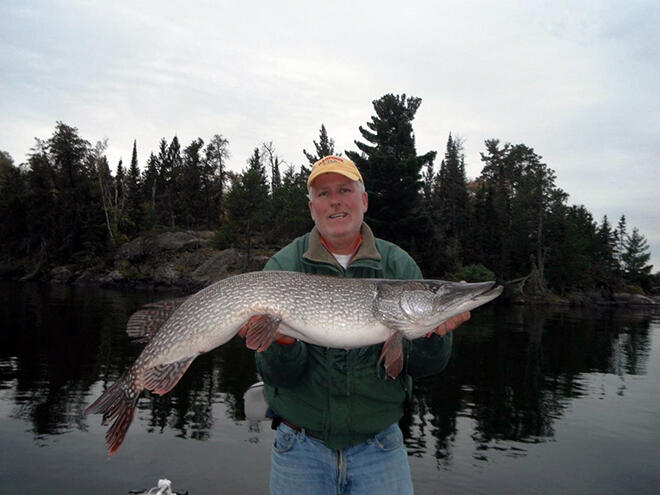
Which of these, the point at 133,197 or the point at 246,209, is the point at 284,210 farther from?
the point at 133,197

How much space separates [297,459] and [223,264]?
32.8 meters

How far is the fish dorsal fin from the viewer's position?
106 inches

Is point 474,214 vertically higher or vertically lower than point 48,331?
higher

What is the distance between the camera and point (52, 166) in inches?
1896

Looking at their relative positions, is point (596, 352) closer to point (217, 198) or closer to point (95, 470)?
point (95, 470)

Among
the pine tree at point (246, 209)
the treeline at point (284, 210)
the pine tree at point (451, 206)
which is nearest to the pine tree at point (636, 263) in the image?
the treeline at point (284, 210)

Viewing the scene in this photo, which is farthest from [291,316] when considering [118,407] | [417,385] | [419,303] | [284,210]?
[284,210]

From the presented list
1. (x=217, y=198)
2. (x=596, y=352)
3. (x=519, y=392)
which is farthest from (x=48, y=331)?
(x=217, y=198)

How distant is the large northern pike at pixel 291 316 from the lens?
8.17 feet

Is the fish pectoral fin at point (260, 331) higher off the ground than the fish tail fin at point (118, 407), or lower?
higher

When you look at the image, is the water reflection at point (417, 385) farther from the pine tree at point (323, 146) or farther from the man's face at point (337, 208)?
the pine tree at point (323, 146)

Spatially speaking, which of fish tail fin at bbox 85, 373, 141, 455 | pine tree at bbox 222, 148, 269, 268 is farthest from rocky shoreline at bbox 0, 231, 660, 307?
fish tail fin at bbox 85, 373, 141, 455

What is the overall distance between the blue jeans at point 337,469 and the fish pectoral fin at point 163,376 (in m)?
0.72

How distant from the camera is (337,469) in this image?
2311mm
